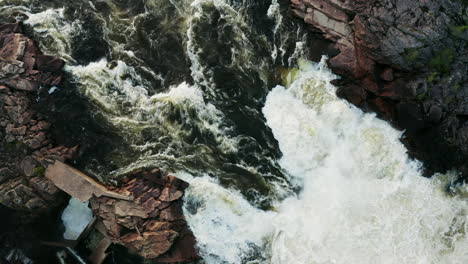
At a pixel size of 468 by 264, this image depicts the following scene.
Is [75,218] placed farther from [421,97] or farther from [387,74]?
[421,97]

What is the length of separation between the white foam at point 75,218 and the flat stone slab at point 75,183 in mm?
1269

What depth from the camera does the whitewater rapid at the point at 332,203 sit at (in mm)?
15344

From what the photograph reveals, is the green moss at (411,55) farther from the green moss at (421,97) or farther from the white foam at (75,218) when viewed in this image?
the white foam at (75,218)

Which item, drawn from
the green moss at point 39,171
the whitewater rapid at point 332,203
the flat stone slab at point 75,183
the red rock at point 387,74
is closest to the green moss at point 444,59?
the red rock at point 387,74

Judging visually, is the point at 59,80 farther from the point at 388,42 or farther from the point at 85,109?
the point at 388,42

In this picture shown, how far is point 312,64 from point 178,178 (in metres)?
6.48

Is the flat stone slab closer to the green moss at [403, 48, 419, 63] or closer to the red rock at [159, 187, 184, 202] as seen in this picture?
the red rock at [159, 187, 184, 202]

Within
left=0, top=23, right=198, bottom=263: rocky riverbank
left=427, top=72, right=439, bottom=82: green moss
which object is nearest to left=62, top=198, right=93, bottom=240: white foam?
left=0, top=23, right=198, bottom=263: rocky riverbank

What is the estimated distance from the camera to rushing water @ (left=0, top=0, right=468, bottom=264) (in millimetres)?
15531

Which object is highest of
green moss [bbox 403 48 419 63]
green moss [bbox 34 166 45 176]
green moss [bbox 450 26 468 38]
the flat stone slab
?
green moss [bbox 450 26 468 38]

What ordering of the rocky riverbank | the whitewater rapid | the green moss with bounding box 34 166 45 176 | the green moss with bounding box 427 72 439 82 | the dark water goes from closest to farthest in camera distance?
the whitewater rapid → the green moss with bounding box 427 72 439 82 → the rocky riverbank → the green moss with bounding box 34 166 45 176 → the dark water

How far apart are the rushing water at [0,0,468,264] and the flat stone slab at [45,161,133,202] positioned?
534 millimetres

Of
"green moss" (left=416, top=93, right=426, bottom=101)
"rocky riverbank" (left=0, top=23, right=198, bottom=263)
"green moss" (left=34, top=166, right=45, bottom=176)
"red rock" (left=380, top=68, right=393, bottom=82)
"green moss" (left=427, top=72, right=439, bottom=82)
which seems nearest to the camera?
"green moss" (left=427, top=72, right=439, bottom=82)

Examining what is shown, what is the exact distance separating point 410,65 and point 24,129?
13670 mm
